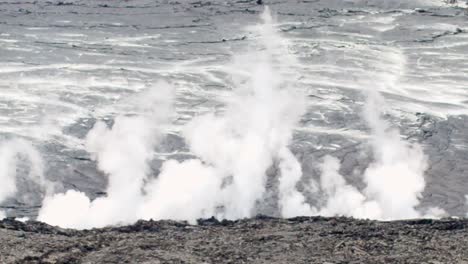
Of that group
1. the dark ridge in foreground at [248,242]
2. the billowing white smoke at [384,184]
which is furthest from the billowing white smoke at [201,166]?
the dark ridge in foreground at [248,242]

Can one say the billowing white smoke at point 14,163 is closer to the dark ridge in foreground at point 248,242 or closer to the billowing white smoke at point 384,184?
the dark ridge in foreground at point 248,242

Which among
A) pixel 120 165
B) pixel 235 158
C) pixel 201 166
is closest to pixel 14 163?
pixel 120 165

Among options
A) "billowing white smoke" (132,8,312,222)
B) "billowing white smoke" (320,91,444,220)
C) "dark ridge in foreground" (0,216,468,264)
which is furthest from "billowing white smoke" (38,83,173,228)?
"billowing white smoke" (320,91,444,220)

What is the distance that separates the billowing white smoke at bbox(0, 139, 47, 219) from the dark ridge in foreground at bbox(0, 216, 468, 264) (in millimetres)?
4716

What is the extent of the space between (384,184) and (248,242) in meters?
6.92

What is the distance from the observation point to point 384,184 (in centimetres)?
1995

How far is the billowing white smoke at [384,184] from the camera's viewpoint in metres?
18.7

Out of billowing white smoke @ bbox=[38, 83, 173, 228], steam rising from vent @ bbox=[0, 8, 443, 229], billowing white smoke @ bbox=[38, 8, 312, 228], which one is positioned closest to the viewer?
billowing white smoke @ bbox=[38, 83, 173, 228]

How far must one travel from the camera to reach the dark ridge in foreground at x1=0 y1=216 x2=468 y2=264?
42.1ft

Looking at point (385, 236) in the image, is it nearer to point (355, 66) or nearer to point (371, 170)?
point (371, 170)

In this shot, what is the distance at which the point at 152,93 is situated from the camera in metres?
25.9

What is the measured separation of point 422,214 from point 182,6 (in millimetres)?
20747

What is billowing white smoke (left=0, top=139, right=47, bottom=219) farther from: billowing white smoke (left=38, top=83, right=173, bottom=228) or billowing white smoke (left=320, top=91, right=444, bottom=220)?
billowing white smoke (left=320, top=91, right=444, bottom=220)

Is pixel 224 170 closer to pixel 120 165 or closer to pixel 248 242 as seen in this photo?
pixel 120 165
